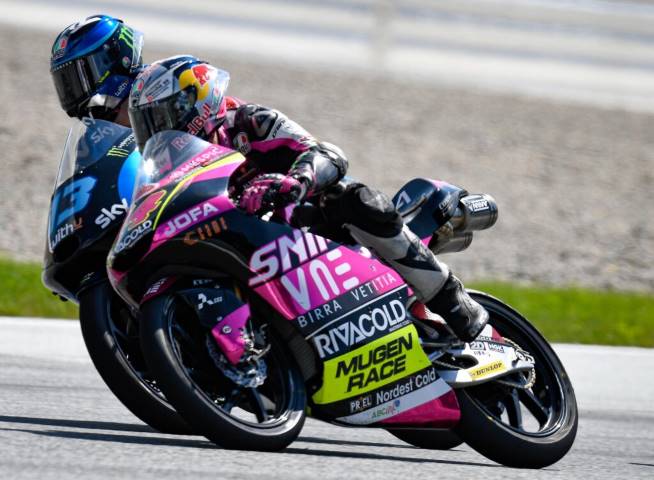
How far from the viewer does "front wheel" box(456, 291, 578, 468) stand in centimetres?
504

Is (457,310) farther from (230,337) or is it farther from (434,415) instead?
(230,337)

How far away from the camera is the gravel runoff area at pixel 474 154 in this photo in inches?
473

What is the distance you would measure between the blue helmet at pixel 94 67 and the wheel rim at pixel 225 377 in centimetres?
163

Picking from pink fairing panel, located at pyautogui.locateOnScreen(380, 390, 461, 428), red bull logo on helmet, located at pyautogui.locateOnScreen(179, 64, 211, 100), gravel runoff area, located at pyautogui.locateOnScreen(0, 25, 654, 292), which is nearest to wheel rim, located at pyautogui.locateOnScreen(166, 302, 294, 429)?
pink fairing panel, located at pyautogui.locateOnScreen(380, 390, 461, 428)

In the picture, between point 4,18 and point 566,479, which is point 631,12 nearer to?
point 4,18

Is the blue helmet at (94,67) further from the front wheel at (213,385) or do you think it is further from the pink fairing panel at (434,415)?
the pink fairing panel at (434,415)

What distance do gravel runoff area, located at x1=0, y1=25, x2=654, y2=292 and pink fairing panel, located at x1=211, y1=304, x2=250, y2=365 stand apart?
22.1ft

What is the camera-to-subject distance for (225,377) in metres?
4.62

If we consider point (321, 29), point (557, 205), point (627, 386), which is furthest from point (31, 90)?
point (627, 386)

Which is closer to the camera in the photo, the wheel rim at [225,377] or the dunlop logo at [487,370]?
the wheel rim at [225,377]

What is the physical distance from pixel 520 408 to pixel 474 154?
8.80m

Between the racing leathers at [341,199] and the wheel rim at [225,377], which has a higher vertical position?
the racing leathers at [341,199]

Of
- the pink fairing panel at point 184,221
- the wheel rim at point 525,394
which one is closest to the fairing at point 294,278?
the pink fairing panel at point 184,221

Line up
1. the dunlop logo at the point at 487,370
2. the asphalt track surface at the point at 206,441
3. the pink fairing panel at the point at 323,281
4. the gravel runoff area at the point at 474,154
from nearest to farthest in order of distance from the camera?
the asphalt track surface at the point at 206,441
the pink fairing panel at the point at 323,281
the dunlop logo at the point at 487,370
the gravel runoff area at the point at 474,154
